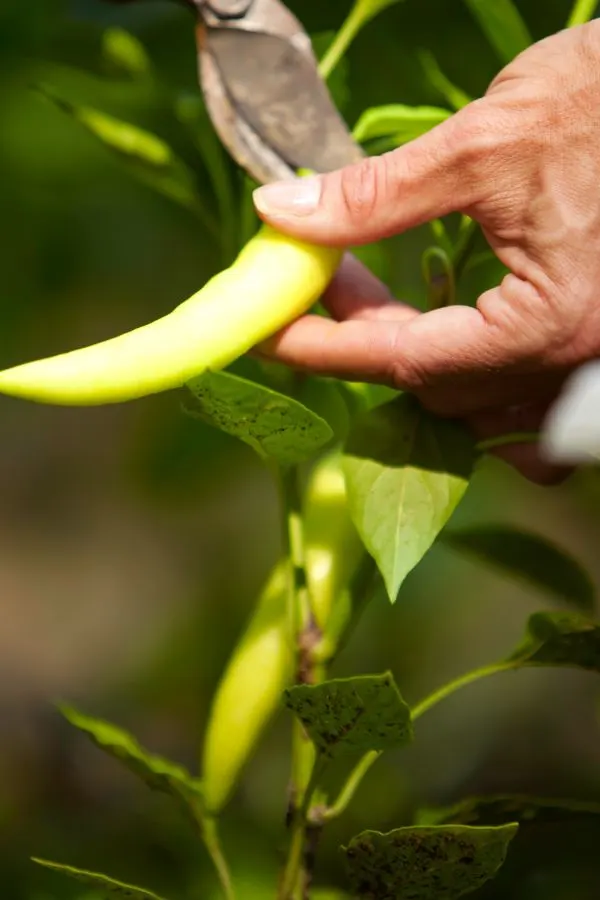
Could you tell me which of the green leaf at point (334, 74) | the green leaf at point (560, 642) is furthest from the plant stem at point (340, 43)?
the green leaf at point (560, 642)

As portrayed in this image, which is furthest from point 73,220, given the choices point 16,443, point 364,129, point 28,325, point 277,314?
point 277,314

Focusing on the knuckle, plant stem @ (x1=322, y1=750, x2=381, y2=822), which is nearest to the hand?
the knuckle

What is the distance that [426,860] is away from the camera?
1.76 ft

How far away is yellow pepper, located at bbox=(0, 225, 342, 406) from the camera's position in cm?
47

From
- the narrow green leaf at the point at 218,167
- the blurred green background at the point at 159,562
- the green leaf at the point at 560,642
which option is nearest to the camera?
the green leaf at the point at 560,642

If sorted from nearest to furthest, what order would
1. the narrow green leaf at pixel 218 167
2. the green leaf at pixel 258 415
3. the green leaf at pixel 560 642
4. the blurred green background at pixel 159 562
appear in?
1. the green leaf at pixel 258 415
2. the green leaf at pixel 560 642
3. the narrow green leaf at pixel 218 167
4. the blurred green background at pixel 159 562

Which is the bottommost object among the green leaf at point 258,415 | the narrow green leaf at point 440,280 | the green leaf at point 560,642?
the green leaf at point 560,642

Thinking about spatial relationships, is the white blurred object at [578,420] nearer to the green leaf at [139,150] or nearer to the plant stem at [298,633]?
the plant stem at [298,633]

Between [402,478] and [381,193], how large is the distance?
0.47 feet

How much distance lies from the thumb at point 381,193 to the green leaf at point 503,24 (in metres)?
0.16

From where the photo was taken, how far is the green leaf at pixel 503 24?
2.10 feet

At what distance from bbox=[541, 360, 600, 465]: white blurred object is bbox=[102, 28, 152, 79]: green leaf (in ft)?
1.28

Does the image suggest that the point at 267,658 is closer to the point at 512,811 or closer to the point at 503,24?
the point at 512,811

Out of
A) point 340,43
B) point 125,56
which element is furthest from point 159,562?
point 340,43
